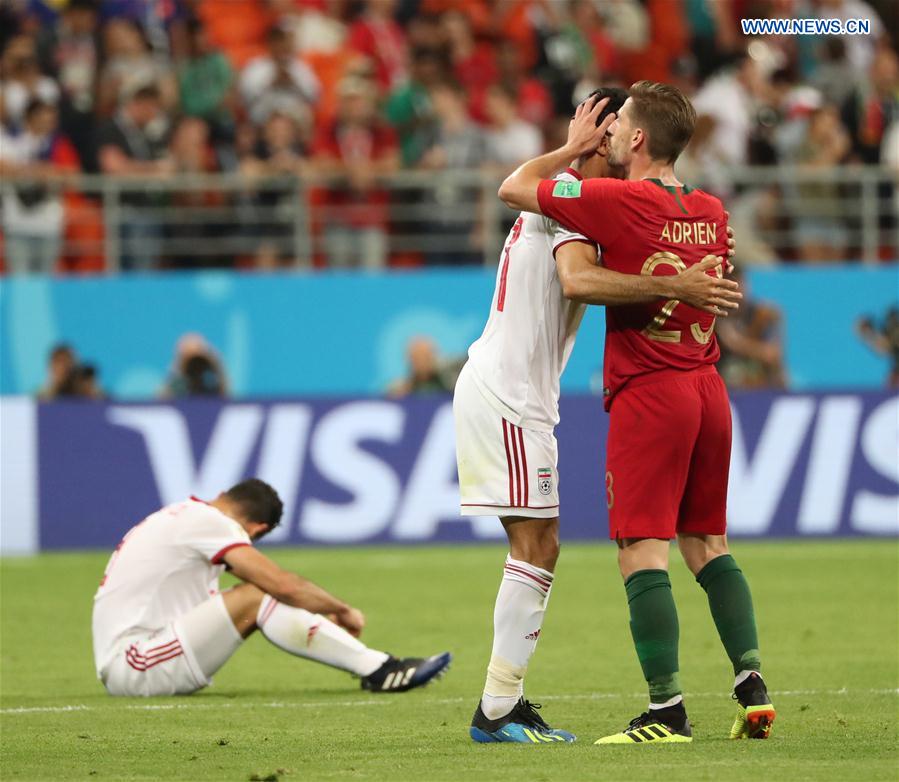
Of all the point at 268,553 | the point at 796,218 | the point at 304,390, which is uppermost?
the point at 796,218

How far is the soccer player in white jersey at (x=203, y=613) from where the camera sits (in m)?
8.42

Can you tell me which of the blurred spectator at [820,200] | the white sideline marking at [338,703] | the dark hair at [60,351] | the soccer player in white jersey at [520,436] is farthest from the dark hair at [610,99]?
the blurred spectator at [820,200]

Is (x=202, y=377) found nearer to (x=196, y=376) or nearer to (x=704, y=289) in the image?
(x=196, y=376)

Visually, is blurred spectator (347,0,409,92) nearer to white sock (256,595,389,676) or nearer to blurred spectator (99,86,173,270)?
blurred spectator (99,86,173,270)

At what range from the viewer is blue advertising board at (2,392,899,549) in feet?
49.9

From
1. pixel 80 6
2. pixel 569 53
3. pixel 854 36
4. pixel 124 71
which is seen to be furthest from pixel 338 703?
pixel 854 36

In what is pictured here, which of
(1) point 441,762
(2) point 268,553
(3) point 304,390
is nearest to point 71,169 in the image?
(3) point 304,390

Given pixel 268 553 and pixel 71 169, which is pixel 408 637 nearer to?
pixel 268 553

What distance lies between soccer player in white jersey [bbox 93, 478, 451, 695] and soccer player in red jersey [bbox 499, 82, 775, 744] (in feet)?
7.14

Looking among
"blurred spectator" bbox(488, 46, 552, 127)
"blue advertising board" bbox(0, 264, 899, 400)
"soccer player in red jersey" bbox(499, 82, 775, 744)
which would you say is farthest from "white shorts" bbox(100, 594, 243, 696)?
"blurred spectator" bbox(488, 46, 552, 127)

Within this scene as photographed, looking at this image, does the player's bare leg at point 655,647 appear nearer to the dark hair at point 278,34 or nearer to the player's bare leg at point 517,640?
the player's bare leg at point 517,640

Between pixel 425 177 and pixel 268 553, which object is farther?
pixel 425 177

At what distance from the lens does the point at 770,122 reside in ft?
59.6

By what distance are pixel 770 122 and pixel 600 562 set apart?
5874 millimetres
